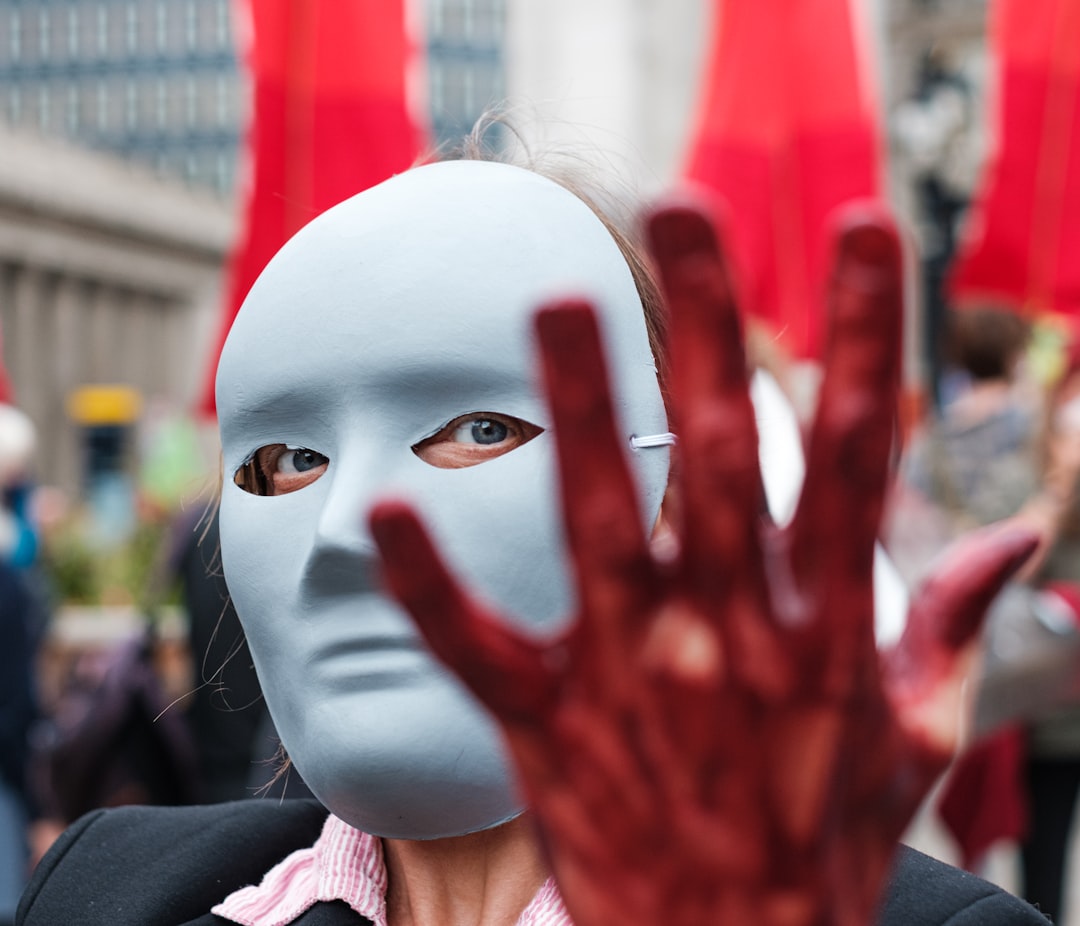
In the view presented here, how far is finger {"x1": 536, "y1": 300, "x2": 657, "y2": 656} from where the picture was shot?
0.77 metres

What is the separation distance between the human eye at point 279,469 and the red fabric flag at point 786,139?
388 cm

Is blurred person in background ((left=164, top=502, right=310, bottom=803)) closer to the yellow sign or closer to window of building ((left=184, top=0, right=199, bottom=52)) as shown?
the yellow sign

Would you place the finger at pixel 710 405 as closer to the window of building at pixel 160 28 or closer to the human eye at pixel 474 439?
the human eye at pixel 474 439

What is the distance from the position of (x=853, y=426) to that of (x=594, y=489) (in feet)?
0.44

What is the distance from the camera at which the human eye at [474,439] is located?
→ 52.7 inches

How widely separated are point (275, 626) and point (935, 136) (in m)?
12.6

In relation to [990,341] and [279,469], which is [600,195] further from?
[990,341]

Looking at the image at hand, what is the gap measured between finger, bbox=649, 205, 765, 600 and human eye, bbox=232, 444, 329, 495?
2.23 feet

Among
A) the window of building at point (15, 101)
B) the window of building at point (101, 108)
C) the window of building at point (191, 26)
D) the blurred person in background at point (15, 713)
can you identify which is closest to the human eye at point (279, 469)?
the blurred person in background at point (15, 713)

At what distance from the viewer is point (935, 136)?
13.0 m

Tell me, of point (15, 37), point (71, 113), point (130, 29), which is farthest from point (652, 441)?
point (15, 37)

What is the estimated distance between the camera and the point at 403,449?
4.34 feet

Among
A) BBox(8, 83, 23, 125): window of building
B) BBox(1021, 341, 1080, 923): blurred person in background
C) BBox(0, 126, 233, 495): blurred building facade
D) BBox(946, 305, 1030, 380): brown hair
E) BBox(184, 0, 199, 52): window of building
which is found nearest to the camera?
BBox(1021, 341, 1080, 923): blurred person in background

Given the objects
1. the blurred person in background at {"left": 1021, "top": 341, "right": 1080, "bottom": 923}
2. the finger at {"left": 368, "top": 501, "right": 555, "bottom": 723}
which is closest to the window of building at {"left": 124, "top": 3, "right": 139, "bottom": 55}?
the blurred person in background at {"left": 1021, "top": 341, "right": 1080, "bottom": 923}
